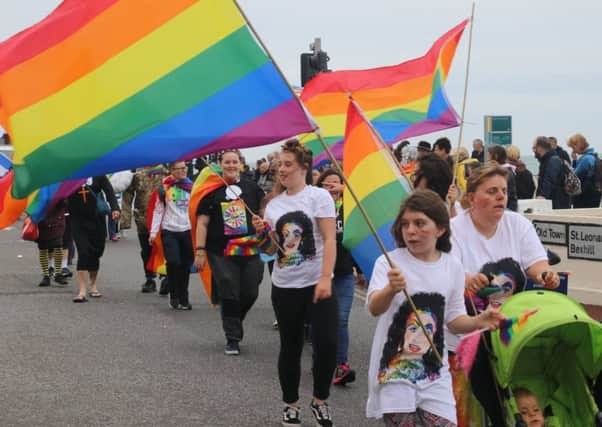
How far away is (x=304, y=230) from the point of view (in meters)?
7.18

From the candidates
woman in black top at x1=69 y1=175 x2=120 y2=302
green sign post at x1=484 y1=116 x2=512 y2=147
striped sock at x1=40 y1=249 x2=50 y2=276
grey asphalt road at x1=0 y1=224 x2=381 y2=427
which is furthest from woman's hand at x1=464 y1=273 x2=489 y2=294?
green sign post at x1=484 y1=116 x2=512 y2=147

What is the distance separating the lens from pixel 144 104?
5.75 m

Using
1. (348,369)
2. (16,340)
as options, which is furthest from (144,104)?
(16,340)

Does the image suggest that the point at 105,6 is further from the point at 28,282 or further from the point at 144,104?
the point at 28,282

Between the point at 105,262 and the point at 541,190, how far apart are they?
6787 millimetres

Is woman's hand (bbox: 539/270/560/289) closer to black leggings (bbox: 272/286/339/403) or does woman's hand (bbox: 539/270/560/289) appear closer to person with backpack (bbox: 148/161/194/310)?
black leggings (bbox: 272/286/339/403)

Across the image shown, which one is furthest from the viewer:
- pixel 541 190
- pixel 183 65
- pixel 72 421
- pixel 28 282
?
pixel 541 190

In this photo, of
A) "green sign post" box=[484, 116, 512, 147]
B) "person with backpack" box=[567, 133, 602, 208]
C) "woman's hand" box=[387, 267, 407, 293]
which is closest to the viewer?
"woman's hand" box=[387, 267, 407, 293]

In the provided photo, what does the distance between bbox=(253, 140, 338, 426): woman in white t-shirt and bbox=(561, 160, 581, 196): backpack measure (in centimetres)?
942

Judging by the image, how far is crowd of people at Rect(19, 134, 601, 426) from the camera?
520 centimetres

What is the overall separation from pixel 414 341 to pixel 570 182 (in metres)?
11.3

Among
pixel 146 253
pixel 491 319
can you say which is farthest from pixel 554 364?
pixel 146 253

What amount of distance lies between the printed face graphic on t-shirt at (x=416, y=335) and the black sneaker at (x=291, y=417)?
2.07m

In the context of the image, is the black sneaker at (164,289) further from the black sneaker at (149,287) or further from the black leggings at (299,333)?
the black leggings at (299,333)
